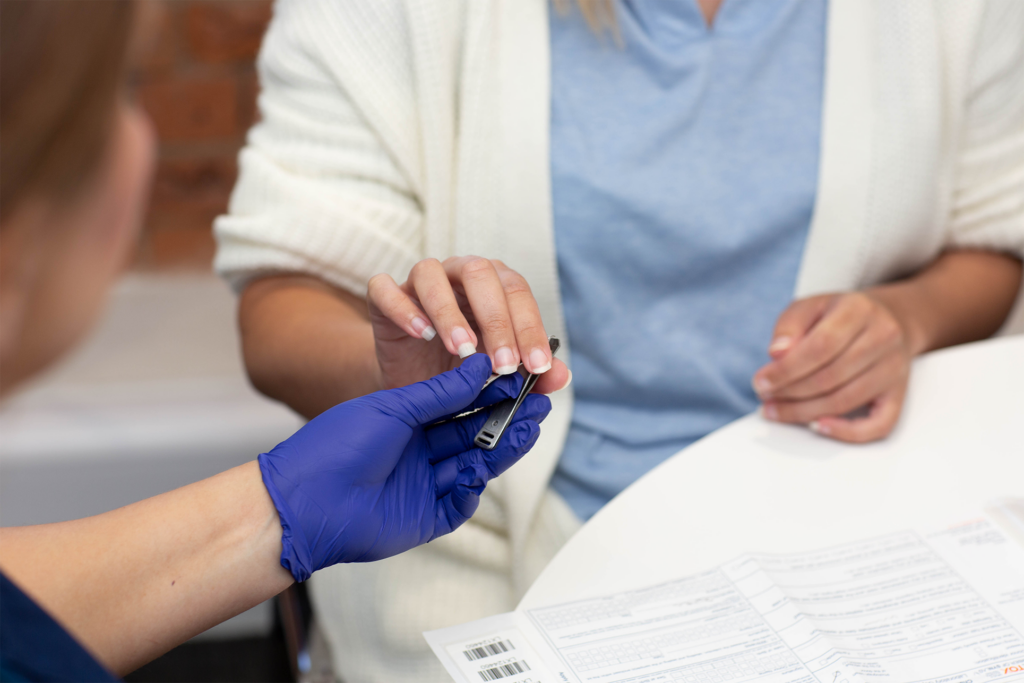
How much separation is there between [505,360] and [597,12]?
1.14 feet

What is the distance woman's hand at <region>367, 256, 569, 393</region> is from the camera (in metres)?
0.51

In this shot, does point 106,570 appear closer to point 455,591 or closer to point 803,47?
point 455,591

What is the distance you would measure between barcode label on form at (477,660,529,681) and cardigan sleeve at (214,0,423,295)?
0.36 metres

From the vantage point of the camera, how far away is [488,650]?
0.43 metres

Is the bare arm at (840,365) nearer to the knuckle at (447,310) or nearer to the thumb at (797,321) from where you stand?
the thumb at (797,321)

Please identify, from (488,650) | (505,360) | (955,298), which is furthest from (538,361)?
(955,298)

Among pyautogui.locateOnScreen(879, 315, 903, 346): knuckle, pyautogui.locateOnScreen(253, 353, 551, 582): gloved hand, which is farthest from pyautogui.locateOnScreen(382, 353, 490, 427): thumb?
pyautogui.locateOnScreen(879, 315, 903, 346): knuckle

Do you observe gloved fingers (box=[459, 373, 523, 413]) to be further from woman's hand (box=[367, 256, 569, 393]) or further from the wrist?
the wrist

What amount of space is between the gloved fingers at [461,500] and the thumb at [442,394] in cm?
4

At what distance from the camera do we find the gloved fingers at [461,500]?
51 cm

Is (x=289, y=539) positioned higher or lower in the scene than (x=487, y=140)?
lower

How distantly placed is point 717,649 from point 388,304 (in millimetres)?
275

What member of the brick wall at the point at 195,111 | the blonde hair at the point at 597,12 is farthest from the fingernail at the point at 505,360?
the brick wall at the point at 195,111

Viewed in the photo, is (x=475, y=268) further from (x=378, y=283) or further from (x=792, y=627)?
(x=792, y=627)
